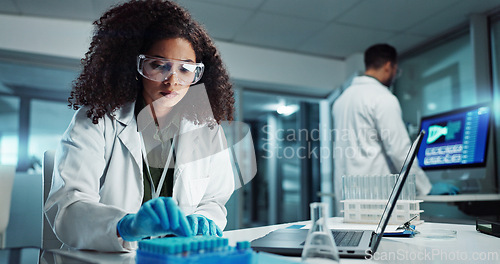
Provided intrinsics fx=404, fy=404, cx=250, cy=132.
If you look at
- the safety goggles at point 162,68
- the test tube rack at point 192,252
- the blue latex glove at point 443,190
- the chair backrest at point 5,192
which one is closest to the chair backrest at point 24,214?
the chair backrest at point 5,192

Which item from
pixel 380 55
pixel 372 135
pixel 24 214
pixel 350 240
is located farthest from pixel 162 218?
pixel 24 214

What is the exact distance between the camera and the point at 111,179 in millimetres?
1232

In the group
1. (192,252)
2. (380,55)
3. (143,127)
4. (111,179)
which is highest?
(380,55)

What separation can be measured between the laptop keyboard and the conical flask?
0.73 ft

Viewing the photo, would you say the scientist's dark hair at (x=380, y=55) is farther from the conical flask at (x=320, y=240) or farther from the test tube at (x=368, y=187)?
the conical flask at (x=320, y=240)

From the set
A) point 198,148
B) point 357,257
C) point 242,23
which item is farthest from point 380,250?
point 242,23

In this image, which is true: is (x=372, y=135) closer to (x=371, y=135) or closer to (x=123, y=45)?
(x=371, y=135)

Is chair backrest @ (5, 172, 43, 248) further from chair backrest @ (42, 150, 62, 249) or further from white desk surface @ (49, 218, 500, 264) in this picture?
white desk surface @ (49, 218, 500, 264)

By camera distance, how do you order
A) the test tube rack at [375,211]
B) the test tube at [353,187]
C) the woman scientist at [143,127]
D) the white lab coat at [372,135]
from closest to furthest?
the woman scientist at [143,127], the test tube rack at [375,211], the test tube at [353,187], the white lab coat at [372,135]

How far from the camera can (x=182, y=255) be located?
61 cm

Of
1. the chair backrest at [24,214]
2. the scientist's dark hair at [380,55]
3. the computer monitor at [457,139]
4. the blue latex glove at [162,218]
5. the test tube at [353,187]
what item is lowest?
the chair backrest at [24,214]

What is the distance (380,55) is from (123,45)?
193 centimetres

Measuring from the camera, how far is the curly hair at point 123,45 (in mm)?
1303

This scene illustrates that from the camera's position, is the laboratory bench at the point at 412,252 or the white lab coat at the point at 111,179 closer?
the laboratory bench at the point at 412,252
